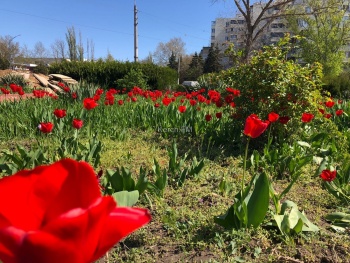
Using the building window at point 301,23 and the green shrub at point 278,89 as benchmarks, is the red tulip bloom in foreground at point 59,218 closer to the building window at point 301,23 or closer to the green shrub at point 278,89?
the green shrub at point 278,89

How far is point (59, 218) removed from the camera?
0.32 meters

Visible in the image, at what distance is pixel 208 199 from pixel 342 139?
2.12m

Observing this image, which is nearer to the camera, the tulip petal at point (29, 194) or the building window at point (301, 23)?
the tulip petal at point (29, 194)

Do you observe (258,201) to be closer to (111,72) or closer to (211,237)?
(211,237)

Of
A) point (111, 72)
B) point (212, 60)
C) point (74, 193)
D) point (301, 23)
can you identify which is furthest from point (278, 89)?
point (212, 60)

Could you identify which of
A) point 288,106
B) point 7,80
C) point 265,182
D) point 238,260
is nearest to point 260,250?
point 238,260

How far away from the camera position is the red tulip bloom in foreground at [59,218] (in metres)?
0.32

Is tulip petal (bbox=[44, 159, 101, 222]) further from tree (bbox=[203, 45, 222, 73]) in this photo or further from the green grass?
tree (bbox=[203, 45, 222, 73])

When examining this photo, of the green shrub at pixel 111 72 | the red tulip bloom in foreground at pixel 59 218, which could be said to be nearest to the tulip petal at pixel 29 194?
the red tulip bloom in foreground at pixel 59 218

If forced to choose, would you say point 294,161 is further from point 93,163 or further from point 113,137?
point 113,137

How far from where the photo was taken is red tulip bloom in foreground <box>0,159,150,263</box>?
32 centimetres

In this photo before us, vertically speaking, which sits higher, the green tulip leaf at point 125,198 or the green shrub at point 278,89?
the green shrub at point 278,89

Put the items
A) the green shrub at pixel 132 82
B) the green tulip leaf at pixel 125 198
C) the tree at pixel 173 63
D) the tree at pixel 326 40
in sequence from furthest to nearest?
the tree at pixel 173 63 → the tree at pixel 326 40 → the green shrub at pixel 132 82 → the green tulip leaf at pixel 125 198

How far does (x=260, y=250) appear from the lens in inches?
68.2
